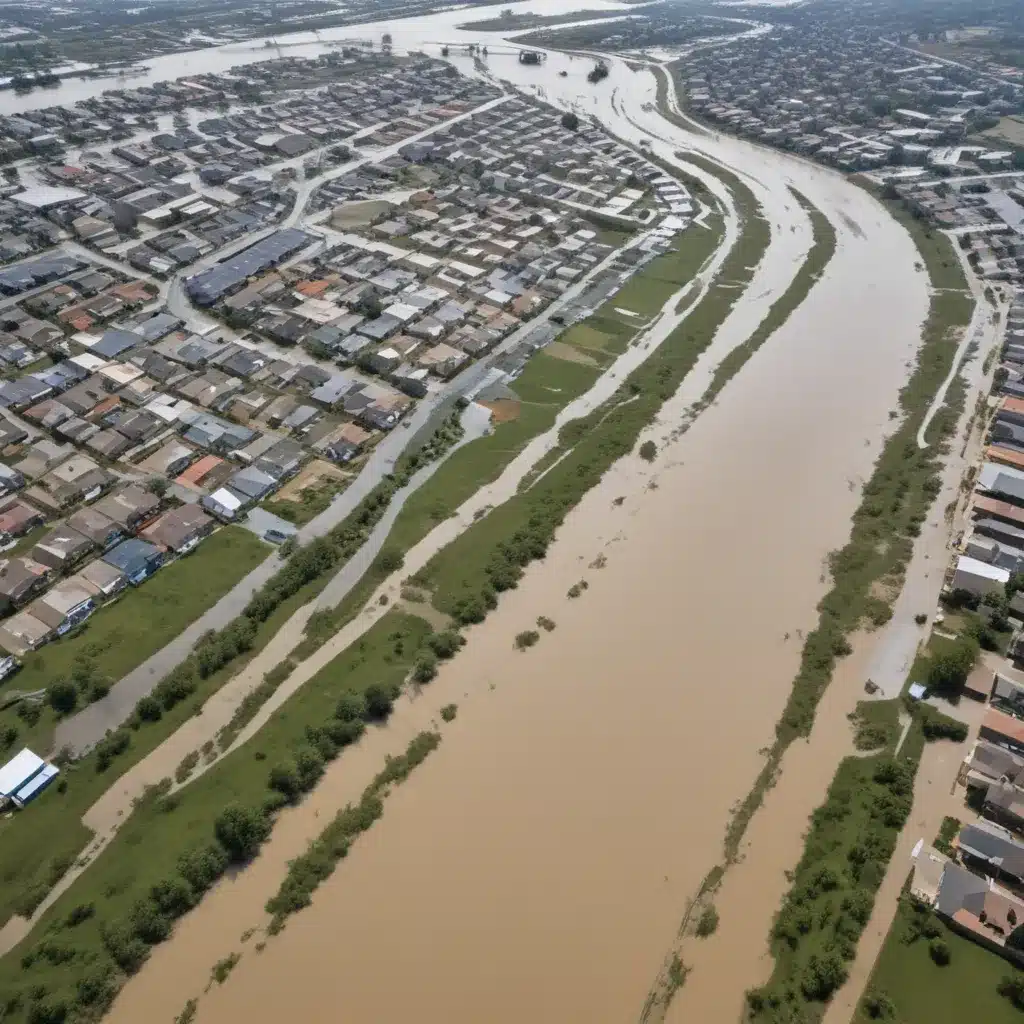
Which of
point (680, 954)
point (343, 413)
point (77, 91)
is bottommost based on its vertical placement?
point (680, 954)

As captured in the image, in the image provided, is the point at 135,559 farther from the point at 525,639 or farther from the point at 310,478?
the point at 525,639

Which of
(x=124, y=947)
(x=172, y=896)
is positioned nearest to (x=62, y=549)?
(x=172, y=896)

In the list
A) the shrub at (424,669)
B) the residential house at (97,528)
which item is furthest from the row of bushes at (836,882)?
the residential house at (97,528)

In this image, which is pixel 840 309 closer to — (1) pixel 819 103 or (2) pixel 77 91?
(1) pixel 819 103

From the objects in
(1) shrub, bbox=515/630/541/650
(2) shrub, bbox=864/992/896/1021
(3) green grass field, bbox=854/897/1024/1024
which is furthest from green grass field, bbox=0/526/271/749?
(3) green grass field, bbox=854/897/1024/1024

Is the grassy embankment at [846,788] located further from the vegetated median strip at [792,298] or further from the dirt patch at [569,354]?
the dirt patch at [569,354]

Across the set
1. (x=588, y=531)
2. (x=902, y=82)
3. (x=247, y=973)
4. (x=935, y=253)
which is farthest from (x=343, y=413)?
(x=902, y=82)
